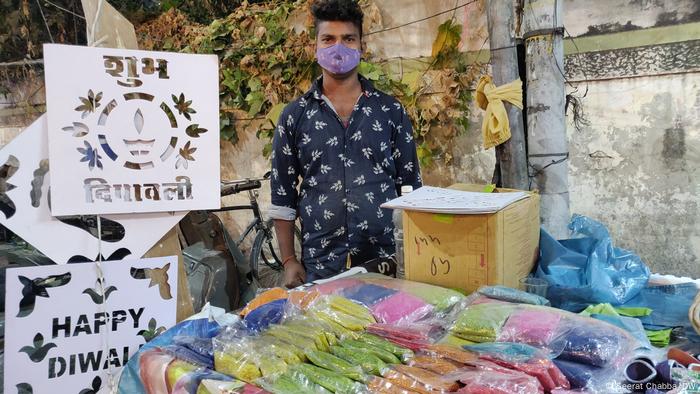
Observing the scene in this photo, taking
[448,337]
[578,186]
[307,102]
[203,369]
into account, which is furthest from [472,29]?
[203,369]

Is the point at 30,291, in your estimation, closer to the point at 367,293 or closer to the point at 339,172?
the point at 367,293

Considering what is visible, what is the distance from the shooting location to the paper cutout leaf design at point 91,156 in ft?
4.18

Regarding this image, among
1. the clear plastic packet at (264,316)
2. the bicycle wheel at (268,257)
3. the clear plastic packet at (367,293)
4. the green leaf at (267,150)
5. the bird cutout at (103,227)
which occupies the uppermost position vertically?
the green leaf at (267,150)

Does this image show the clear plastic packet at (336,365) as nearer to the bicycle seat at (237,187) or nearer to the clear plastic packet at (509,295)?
the clear plastic packet at (509,295)

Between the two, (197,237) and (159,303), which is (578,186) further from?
(159,303)

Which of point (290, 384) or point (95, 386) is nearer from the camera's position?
point (290, 384)

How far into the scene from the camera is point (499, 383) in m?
0.90

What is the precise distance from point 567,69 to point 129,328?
10.9ft

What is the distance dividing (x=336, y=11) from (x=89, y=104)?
1.08m

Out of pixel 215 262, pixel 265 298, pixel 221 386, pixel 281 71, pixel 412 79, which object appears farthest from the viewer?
pixel 281 71

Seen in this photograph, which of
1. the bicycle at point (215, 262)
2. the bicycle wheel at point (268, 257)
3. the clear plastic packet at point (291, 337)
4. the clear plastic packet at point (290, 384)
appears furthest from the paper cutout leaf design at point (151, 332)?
the bicycle wheel at point (268, 257)

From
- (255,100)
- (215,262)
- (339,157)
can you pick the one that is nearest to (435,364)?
(339,157)

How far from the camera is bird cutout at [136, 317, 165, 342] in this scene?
1.38 m

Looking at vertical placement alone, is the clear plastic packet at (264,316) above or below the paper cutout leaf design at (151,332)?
above
